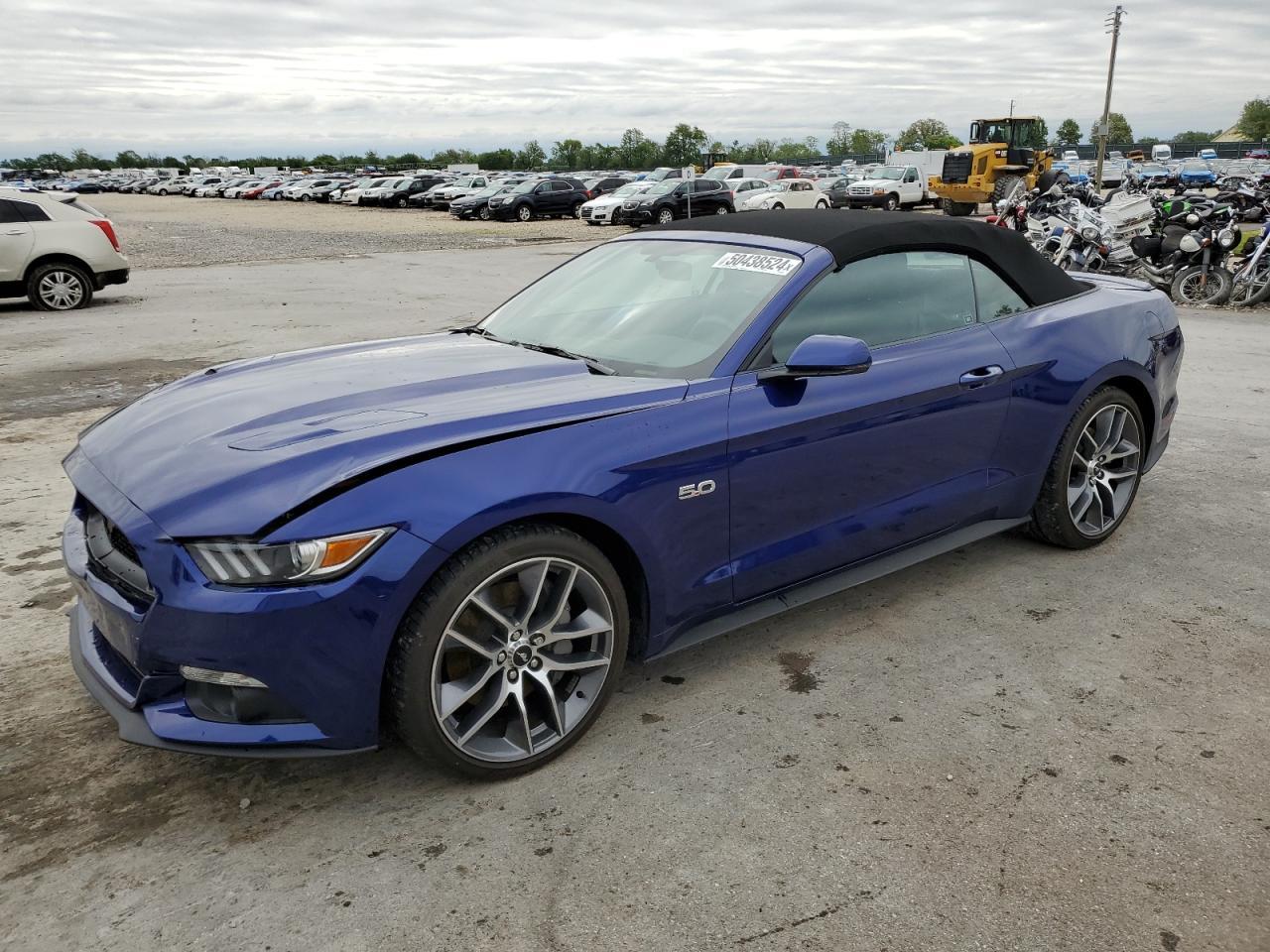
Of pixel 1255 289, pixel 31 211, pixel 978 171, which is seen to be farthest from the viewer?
pixel 978 171

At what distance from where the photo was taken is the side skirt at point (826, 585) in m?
3.36

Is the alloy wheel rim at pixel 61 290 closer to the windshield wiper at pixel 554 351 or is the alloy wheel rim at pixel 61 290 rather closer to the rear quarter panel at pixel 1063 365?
the windshield wiper at pixel 554 351

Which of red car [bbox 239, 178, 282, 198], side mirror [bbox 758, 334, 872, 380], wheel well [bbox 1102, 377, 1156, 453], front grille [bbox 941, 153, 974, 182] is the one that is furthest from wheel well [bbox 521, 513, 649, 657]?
red car [bbox 239, 178, 282, 198]

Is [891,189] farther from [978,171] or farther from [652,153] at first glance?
[652,153]

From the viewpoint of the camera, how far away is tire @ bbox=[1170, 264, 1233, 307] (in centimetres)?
1288

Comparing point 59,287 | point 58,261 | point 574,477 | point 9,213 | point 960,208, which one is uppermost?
point 9,213

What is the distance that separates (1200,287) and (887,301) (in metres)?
11.4

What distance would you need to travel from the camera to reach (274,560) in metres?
2.53

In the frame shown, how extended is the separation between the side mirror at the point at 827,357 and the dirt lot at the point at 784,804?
1.11m

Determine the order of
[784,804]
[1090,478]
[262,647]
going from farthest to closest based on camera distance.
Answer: [1090,478]
[784,804]
[262,647]

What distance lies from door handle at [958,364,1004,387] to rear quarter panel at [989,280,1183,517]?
0.42 ft

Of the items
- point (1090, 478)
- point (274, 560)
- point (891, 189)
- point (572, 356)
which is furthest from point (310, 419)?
point (891, 189)

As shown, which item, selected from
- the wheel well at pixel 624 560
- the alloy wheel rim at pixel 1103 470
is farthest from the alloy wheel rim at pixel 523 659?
the alloy wheel rim at pixel 1103 470

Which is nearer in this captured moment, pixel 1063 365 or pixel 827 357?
pixel 827 357
